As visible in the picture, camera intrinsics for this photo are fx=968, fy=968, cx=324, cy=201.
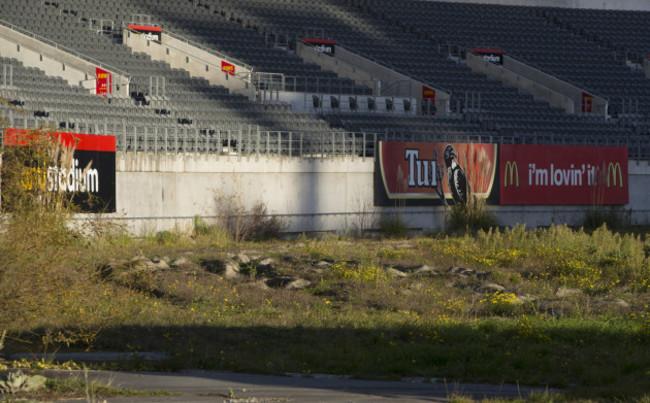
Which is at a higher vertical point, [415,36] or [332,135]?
[415,36]

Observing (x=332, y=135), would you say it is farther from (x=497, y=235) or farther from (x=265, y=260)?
(x=265, y=260)

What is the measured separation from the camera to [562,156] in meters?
34.5

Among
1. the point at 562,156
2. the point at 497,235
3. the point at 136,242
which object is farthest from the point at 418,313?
the point at 562,156

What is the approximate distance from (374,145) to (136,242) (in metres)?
9.02

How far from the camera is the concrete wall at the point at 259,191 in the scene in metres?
26.2

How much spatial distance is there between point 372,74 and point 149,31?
9.55 metres

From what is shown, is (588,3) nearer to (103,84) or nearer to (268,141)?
(268,141)

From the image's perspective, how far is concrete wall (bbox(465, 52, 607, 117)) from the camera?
4300 centimetres

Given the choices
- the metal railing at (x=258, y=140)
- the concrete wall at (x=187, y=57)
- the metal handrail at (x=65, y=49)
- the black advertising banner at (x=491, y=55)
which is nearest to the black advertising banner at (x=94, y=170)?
the metal railing at (x=258, y=140)

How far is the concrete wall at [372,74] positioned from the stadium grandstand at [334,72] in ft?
0.93

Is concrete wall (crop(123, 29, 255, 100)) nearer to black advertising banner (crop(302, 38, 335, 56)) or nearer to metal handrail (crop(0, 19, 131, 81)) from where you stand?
metal handrail (crop(0, 19, 131, 81))

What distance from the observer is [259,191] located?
28.6 m

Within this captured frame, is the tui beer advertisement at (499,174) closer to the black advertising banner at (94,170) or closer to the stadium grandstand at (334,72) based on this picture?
the stadium grandstand at (334,72)

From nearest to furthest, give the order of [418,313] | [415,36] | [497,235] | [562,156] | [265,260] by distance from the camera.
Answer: [418,313], [265,260], [497,235], [562,156], [415,36]
